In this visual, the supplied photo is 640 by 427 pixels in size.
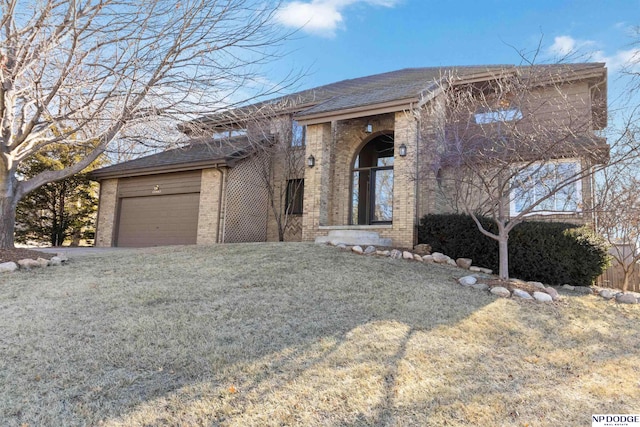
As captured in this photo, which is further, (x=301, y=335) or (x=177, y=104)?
(x=177, y=104)

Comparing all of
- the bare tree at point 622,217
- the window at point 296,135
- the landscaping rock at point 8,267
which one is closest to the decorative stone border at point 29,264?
the landscaping rock at point 8,267

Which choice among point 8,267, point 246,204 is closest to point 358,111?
point 246,204

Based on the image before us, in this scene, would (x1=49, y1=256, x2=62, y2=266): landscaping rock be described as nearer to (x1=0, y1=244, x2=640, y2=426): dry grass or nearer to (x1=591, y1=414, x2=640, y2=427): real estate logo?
(x1=0, y1=244, x2=640, y2=426): dry grass

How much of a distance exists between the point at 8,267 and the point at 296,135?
9003mm

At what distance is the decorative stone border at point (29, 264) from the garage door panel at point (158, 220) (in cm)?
514

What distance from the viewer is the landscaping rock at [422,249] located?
392 inches

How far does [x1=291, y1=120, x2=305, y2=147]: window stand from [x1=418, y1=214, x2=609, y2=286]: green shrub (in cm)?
667

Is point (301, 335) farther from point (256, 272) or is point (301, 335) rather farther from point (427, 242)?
point (427, 242)

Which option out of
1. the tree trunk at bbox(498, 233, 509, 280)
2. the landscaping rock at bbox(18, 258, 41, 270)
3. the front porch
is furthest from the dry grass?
the front porch

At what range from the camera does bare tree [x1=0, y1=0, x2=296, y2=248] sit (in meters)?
7.71

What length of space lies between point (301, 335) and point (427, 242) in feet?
20.7

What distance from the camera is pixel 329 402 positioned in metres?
3.28

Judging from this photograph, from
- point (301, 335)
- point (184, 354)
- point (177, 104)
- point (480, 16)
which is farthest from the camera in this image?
point (480, 16)

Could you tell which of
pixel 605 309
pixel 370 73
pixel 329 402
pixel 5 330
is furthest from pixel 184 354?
pixel 370 73
